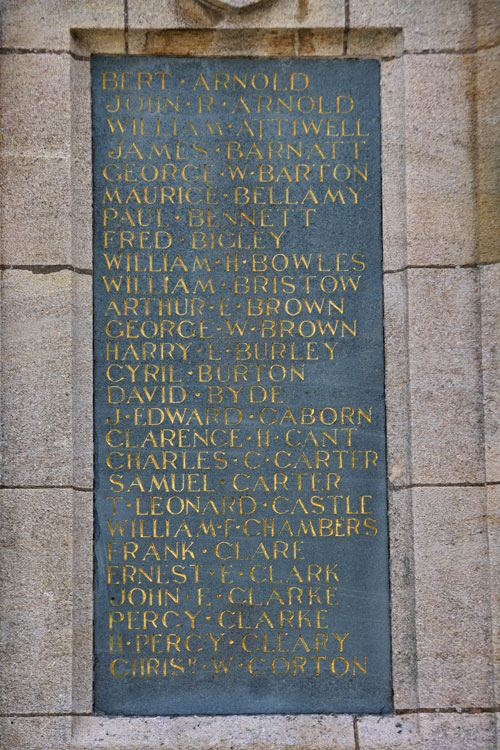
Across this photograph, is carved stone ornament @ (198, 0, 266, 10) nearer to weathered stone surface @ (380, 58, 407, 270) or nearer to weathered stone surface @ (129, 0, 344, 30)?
weathered stone surface @ (129, 0, 344, 30)

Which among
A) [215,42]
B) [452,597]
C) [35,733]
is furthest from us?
[215,42]

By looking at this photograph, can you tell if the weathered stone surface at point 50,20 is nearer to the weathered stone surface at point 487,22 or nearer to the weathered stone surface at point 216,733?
the weathered stone surface at point 487,22

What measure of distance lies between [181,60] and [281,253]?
Result: 1.40 metres

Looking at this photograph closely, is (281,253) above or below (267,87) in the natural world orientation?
below

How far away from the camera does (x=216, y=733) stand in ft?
17.0

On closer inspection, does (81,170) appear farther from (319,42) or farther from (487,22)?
(487,22)

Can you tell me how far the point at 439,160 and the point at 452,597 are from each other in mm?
2689

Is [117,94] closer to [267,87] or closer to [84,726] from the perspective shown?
[267,87]

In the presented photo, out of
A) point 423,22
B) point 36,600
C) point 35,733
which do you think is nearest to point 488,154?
point 423,22

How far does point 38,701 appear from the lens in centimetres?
517

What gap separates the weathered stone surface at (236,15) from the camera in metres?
5.50

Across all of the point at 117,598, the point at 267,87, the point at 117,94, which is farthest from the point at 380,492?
the point at 117,94

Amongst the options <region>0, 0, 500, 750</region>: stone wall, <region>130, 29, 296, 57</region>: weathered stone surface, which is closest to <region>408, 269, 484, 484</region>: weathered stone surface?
<region>0, 0, 500, 750</region>: stone wall

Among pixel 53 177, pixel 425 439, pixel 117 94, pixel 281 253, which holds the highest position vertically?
pixel 117 94
